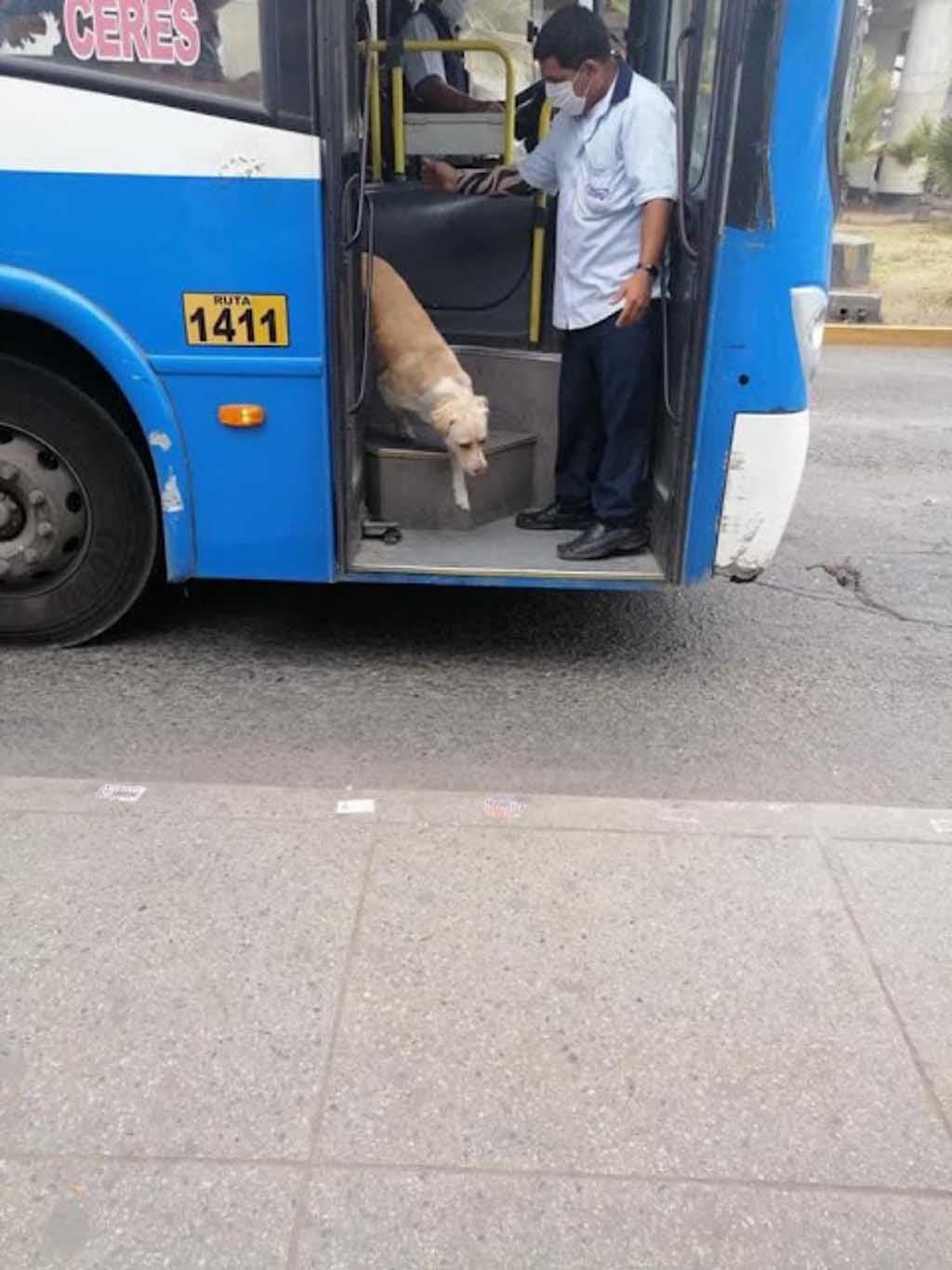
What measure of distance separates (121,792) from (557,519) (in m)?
2.06

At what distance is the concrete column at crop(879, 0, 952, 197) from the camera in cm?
2400

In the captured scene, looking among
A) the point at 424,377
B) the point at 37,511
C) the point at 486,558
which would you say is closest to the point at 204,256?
the point at 424,377

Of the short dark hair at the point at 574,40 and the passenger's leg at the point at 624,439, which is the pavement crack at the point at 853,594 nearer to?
the passenger's leg at the point at 624,439

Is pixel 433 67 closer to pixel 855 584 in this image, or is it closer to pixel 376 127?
pixel 376 127

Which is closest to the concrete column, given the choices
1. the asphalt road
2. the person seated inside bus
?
the person seated inside bus

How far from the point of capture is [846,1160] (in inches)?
86.7

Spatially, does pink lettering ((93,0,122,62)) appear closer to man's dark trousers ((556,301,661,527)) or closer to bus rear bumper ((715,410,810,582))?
man's dark trousers ((556,301,661,527))

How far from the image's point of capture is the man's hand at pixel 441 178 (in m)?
4.89

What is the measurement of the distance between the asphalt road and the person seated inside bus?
2.44 metres

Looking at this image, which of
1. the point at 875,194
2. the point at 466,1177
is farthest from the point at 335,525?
the point at 875,194

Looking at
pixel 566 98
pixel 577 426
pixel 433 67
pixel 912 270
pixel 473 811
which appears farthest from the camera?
pixel 912 270

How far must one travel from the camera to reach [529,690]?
161 inches

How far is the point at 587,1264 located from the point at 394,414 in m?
3.29

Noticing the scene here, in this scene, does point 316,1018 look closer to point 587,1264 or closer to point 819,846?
point 587,1264
